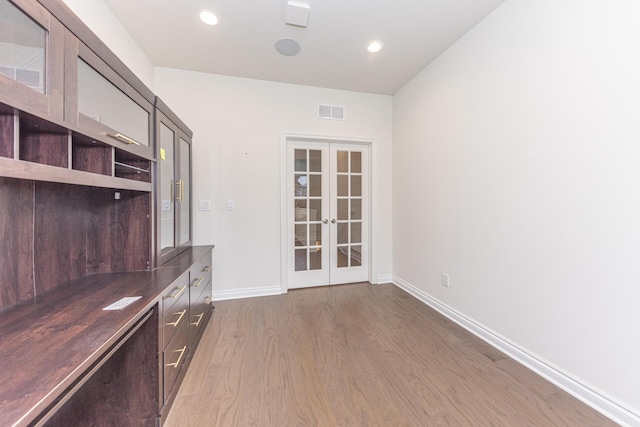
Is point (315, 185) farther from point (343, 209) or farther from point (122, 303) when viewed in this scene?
point (122, 303)

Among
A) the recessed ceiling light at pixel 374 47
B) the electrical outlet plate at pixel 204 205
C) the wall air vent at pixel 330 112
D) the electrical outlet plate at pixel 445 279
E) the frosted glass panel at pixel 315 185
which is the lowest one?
the electrical outlet plate at pixel 445 279

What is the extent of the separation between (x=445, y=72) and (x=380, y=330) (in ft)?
8.98

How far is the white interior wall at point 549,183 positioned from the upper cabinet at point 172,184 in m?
2.68

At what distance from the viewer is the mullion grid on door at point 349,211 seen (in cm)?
355

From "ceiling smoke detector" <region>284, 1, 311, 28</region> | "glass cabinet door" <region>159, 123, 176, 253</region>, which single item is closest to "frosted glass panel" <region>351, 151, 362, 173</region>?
"ceiling smoke detector" <region>284, 1, 311, 28</region>

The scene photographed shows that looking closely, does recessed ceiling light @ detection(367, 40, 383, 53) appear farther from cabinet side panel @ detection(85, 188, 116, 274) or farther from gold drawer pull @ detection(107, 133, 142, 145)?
cabinet side panel @ detection(85, 188, 116, 274)

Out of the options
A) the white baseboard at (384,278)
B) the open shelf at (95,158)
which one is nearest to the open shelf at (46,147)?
the open shelf at (95,158)

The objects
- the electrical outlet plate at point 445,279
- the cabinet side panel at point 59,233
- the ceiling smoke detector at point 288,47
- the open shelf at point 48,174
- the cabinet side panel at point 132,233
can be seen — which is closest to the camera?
the open shelf at point 48,174

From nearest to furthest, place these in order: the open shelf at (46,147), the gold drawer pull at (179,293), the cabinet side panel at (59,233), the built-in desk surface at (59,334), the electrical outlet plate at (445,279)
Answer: the built-in desk surface at (59,334), the open shelf at (46,147), the cabinet side panel at (59,233), the gold drawer pull at (179,293), the electrical outlet plate at (445,279)

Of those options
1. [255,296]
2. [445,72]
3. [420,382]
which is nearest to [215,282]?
[255,296]

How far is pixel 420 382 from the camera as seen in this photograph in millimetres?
1678

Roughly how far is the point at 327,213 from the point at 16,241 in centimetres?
280

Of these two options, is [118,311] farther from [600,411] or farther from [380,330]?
[600,411]

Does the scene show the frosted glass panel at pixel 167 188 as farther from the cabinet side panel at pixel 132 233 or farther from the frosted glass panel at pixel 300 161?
the frosted glass panel at pixel 300 161
